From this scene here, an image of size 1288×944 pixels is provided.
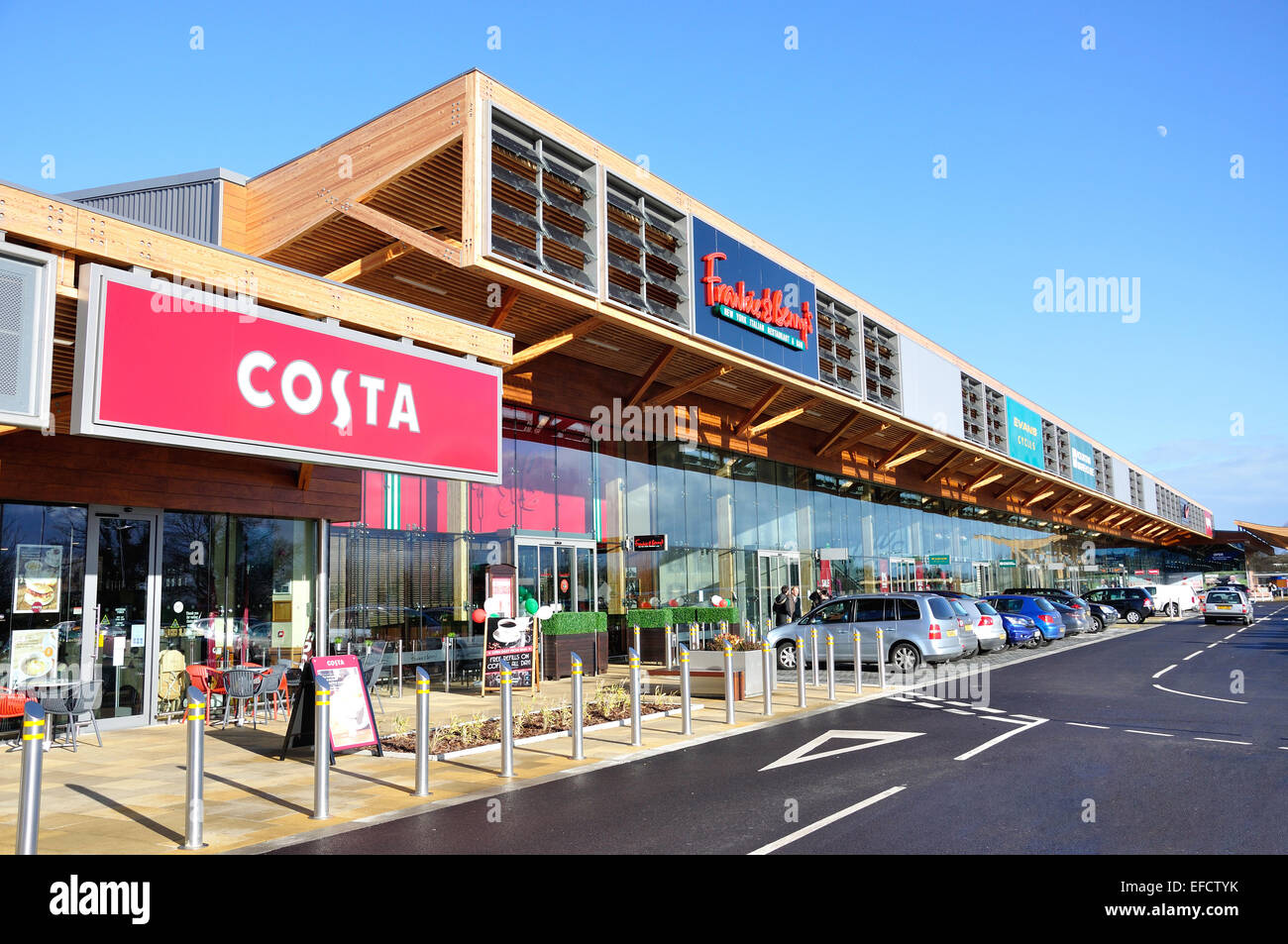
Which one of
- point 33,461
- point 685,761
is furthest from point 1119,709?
point 33,461

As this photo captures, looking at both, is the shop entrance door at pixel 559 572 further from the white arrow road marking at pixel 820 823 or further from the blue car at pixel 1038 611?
the blue car at pixel 1038 611

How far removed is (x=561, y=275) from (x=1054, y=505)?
170ft

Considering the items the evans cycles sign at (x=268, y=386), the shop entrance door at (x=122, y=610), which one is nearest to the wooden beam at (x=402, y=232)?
the evans cycles sign at (x=268, y=386)

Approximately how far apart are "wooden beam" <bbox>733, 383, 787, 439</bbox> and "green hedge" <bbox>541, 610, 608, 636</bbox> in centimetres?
816

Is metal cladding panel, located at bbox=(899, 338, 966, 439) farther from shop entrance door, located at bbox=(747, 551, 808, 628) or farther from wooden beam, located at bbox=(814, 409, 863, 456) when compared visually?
shop entrance door, located at bbox=(747, 551, 808, 628)

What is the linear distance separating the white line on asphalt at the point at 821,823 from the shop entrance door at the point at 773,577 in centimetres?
1974

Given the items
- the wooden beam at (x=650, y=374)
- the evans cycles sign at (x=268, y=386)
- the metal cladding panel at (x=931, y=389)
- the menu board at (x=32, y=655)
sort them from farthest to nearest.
Result: the metal cladding panel at (x=931, y=389) < the wooden beam at (x=650, y=374) < the menu board at (x=32, y=655) < the evans cycles sign at (x=268, y=386)

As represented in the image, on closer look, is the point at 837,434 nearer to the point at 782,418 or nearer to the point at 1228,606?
the point at 782,418

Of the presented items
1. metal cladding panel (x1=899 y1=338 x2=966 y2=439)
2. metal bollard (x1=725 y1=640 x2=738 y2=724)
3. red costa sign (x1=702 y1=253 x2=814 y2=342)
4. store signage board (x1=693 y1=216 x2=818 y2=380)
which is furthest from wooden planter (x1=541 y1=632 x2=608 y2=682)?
metal cladding panel (x1=899 y1=338 x2=966 y2=439)

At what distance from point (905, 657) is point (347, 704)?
1284cm

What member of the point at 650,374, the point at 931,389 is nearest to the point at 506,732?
the point at 650,374

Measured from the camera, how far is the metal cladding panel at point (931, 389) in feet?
106

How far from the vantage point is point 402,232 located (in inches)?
607

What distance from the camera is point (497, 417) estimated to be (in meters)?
13.8
